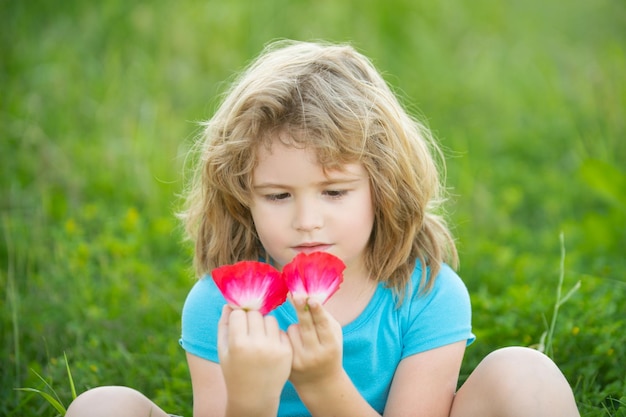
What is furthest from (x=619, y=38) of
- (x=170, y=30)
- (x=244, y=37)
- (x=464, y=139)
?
(x=170, y=30)

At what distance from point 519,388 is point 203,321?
82 centimetres

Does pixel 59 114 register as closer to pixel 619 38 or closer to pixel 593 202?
pixel 593 202

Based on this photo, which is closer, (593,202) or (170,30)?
(593,202)

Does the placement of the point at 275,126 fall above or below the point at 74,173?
above

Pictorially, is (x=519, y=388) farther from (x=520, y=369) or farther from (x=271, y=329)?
(x=271, y=329)

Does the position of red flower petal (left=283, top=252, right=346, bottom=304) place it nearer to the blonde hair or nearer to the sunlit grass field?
the blonde hair

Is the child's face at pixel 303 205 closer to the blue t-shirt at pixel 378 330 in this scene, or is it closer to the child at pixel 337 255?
the child at pixel 337 255

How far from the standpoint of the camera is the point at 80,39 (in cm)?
514

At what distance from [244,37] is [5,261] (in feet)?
7.66

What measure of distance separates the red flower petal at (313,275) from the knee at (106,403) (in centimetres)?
59

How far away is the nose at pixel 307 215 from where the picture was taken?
1.91 metres

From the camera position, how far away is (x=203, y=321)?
220 cm

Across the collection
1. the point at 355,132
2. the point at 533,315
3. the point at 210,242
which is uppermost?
the point at 355,132

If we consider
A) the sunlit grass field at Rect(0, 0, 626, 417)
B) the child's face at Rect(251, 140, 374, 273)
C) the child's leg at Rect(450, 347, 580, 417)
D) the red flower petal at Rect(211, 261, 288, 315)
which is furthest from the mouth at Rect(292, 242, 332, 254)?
the sunlit grass field at Rect(0, 0, 626, 417)
